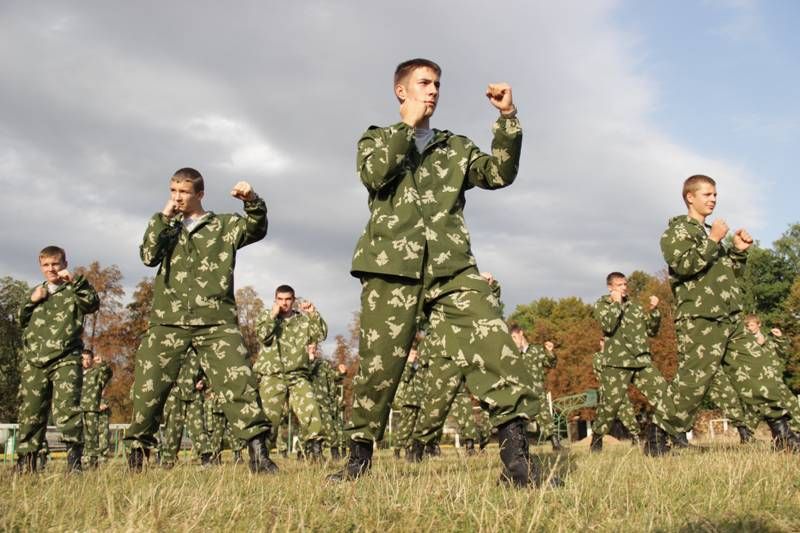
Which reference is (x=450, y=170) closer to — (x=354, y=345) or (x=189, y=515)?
(x=189, y=515)

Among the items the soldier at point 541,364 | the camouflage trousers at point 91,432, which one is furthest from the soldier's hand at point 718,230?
the camouflage trousers at point 91,432

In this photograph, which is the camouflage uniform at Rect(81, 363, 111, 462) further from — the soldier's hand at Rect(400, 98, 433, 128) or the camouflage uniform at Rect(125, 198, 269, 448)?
the soldier's hand at Rect(400, 98, 433, 128)

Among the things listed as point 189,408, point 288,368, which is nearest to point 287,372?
point 288,368

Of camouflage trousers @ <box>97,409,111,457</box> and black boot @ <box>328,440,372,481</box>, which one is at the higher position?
black boot @ <box>328,440,372,481</box>

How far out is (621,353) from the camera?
11.2 m

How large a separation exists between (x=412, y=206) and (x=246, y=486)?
206 centimetres

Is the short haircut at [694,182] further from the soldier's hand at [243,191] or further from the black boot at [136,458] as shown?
the black boot at [136,458]

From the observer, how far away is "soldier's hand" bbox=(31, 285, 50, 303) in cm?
784

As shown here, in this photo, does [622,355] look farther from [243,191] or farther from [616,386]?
[243,191]

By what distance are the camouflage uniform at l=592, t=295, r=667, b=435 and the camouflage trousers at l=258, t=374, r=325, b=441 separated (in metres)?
4.25

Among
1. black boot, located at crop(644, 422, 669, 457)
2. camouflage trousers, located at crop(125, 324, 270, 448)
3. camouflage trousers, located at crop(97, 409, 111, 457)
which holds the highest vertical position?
camouflage trousers, located at crop(125, 324, 270, 448)

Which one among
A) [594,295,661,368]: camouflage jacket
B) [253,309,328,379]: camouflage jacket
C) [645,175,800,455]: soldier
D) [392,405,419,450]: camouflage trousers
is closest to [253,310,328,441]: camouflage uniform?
[253,309,328,379]: camouflage jacket

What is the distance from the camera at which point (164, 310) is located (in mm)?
6551

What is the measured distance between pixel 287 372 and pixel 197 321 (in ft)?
14.0
